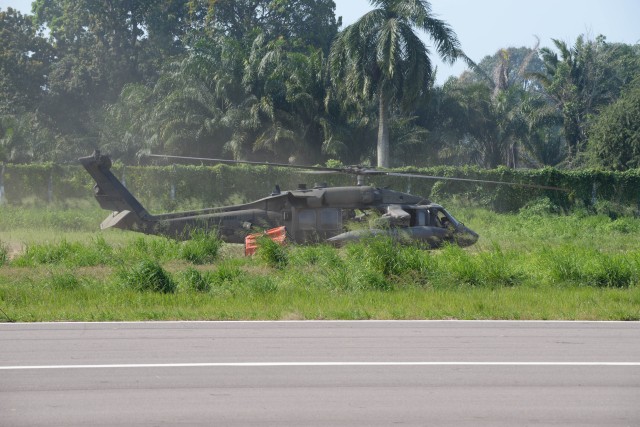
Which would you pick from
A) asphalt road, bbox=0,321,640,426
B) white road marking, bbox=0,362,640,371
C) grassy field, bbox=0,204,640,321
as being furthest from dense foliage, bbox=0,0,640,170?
white road marking, bbox=0,362,640,371

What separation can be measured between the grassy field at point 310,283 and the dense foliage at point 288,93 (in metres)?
18.3

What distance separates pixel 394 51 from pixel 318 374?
93.7 ft

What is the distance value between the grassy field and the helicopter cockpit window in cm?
176

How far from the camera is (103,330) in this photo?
37.6ft

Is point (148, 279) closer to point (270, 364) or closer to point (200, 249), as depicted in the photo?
point (200, 249)

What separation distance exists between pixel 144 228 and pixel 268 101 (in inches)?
837

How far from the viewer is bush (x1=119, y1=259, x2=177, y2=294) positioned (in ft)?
49.8

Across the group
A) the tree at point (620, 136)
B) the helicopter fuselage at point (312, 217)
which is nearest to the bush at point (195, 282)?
the helicopter fuselage at point (312, 217)

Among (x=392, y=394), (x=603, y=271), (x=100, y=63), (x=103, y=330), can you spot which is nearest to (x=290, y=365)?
(x=392, y=394)

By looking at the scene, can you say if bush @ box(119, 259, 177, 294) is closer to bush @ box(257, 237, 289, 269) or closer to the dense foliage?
bush @ box(257, 237, 289, 269)

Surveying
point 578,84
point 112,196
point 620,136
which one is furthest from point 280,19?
point 112,196

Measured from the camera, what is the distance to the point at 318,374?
860 centimetres

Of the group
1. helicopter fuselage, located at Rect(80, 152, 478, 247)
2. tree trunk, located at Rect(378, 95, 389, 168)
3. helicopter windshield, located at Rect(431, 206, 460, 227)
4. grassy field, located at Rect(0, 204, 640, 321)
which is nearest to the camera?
grassy field, located at Rect(0, 204, 640, 321)

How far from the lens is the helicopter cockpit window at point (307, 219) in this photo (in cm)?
2173
